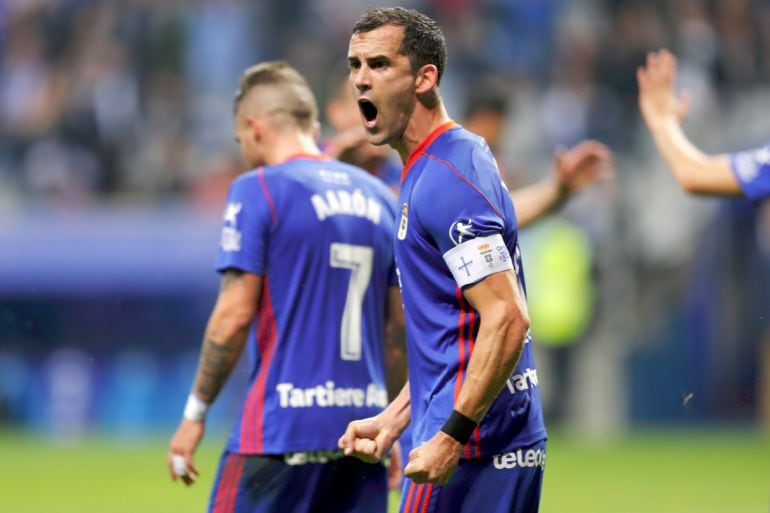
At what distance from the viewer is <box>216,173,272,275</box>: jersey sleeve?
5934 millimetres

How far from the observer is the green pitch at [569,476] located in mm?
11281

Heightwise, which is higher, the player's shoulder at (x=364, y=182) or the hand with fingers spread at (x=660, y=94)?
the hand with fingers spread at (x=660, y=94)

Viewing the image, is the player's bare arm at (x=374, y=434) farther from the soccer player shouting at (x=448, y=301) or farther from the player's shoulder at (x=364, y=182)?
the player's shoulder at (x=364, y=182)

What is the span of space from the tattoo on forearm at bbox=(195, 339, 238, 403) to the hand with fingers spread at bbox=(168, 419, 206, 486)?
0.13m

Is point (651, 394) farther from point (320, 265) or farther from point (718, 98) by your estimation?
point (320, 265)

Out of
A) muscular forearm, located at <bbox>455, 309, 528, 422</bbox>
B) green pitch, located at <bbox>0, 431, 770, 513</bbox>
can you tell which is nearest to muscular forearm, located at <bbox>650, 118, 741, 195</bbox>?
muscular forearm, located at <bbox>455, 309, 528, 422</bbox>

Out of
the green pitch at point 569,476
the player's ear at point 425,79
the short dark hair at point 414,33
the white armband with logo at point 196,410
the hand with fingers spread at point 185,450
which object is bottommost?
the green pitch at point 569,476

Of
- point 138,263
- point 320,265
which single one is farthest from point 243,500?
point 138,263

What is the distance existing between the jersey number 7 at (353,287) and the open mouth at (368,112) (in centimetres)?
112

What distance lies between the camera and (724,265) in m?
18.1

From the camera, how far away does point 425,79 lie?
498cm

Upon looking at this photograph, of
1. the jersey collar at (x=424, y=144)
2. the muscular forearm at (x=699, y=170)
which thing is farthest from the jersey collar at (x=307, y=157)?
the muscular forearm at (x=699, y=170)

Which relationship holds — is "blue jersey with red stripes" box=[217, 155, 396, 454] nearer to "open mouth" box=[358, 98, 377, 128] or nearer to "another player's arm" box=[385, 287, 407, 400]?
"another player's arm" box=[385, 287, 407, 400]

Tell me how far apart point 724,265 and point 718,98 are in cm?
209
